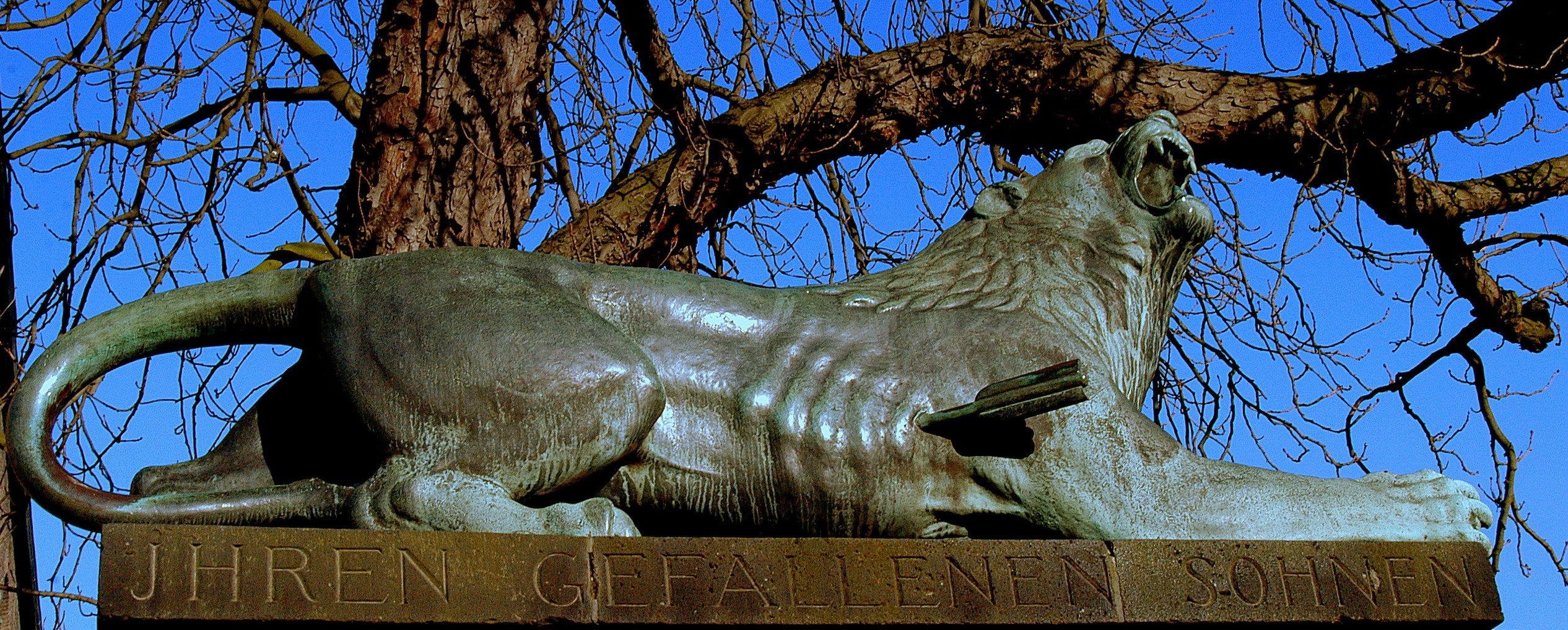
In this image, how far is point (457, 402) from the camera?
296 cm

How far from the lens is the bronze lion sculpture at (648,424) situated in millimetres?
2943

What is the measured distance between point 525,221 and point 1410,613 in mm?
4414

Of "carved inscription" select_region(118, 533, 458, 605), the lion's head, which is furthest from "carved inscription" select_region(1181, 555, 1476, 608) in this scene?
"carved inscription" select_region(118, 533, 458, 605)

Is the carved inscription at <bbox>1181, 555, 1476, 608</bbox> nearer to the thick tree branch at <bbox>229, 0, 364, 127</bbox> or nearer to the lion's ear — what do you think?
the lion's ear

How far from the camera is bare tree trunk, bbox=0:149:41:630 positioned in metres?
6.14

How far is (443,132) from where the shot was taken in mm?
6215

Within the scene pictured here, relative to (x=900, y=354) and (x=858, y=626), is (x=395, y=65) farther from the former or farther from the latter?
(x=858, y=626)

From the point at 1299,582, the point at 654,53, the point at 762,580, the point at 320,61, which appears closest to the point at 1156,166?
the point at 1299,582

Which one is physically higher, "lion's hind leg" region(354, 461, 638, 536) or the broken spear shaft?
the broken spear shaft

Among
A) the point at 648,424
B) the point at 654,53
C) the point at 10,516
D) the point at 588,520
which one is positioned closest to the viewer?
the point at 588,520

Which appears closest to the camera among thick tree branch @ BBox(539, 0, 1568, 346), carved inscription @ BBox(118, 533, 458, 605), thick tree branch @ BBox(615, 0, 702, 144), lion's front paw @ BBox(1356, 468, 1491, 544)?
carved inscription @ BBox(118, 533, 458, 605)

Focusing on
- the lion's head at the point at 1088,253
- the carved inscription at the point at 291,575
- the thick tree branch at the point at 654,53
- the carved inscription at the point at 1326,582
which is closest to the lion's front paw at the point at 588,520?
the carved inscription at the point at 291,575

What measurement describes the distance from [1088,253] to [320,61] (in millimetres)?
4361

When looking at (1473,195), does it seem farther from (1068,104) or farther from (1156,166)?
(1156,166)
